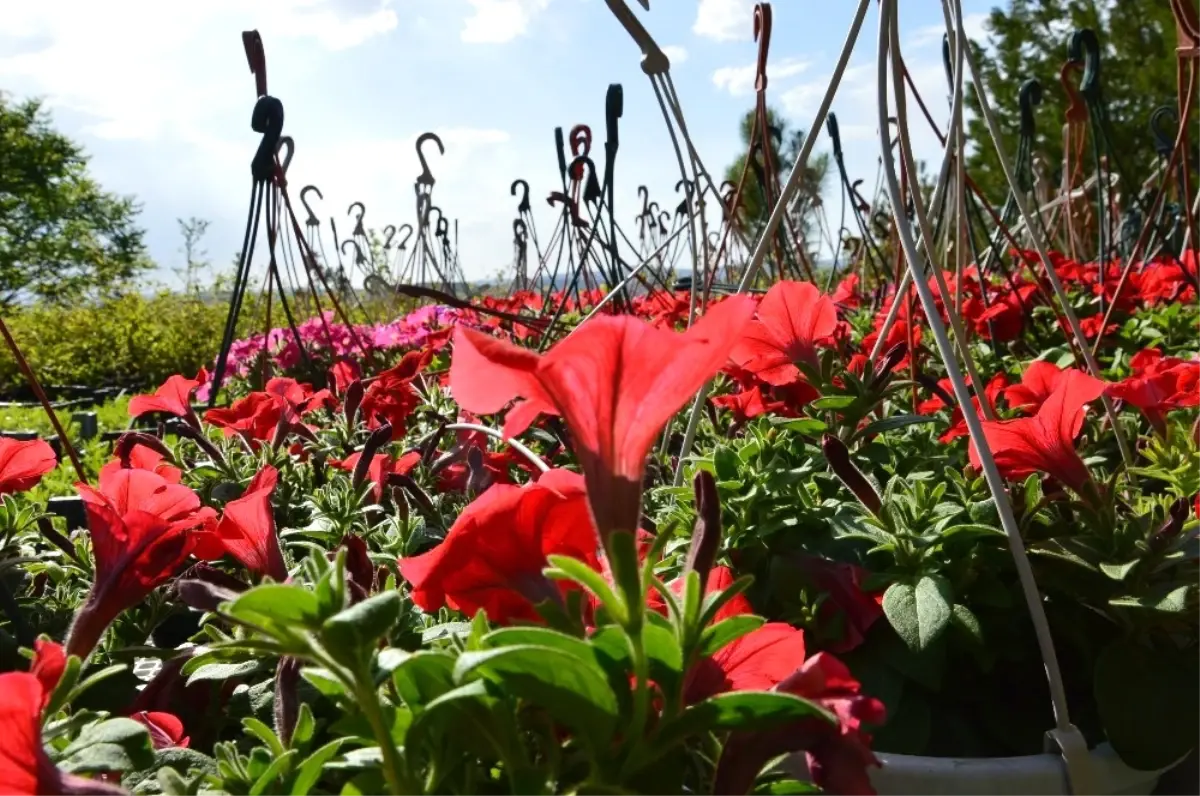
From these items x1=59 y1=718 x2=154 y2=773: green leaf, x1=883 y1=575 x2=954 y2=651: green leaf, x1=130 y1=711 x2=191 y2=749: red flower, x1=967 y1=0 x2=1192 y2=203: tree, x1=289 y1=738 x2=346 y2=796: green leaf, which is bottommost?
x1=883 y1=575 x2=954 y2=651: green leaf

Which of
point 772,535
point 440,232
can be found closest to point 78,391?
point 440,232

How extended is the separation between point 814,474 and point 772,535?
0.43ft

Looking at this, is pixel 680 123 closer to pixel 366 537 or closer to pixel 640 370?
pixel 366 537

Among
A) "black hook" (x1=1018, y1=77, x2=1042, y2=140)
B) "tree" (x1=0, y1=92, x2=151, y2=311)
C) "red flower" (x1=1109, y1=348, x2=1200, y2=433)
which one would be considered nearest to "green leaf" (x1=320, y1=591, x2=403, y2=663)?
"red flower" (x1=1109, y1=348, x2=1200, y2=433)

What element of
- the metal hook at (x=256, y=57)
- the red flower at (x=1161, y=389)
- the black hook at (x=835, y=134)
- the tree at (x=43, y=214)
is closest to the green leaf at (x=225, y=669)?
the red flower at (x=1161, y=389)

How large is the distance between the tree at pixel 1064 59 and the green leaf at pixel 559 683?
40.8 feet

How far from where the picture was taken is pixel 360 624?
28 centimetres

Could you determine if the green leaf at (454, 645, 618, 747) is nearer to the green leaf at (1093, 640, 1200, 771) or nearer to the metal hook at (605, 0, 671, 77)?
the green leaf at (1093, 640, 1200, 771)

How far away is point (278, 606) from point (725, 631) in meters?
0.16

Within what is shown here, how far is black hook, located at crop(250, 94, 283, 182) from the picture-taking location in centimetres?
124

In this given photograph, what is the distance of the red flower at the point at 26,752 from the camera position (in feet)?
0.99

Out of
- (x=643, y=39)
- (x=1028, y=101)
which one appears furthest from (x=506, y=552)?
(x=1028, y=101)

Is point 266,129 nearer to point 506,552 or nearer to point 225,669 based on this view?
point 225,669

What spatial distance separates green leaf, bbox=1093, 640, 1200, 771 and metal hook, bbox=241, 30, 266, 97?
4.34ft
